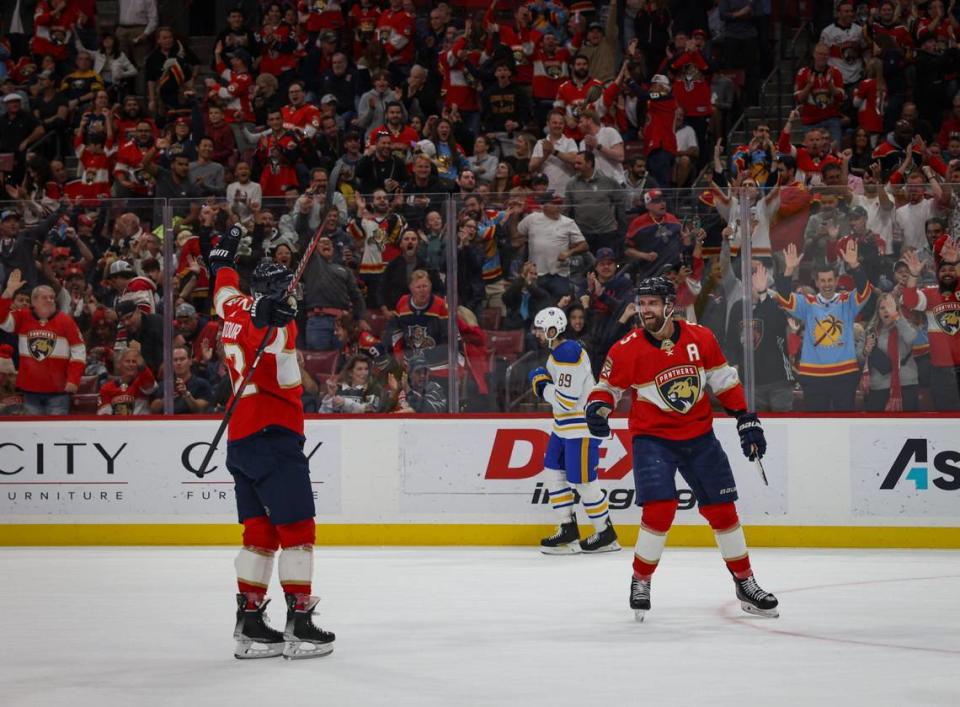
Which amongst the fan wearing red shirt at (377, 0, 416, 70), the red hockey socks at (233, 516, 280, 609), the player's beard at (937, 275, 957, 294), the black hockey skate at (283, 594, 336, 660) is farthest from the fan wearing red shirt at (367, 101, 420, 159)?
the black hockey skate at (283, 594, 336, 660)

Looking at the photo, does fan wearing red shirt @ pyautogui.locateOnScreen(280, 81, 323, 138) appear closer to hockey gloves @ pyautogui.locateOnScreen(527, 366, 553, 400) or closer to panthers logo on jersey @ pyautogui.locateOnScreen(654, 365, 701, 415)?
hockey gloves @ pyautogui.locateOnScreen(527, 366, 553, 400)

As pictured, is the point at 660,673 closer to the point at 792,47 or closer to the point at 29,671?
the point at 29,671

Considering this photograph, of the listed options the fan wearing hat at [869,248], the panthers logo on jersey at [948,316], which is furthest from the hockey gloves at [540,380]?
the panthers logo on jersey at [948,316]

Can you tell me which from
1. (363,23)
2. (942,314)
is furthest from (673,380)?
(363,23)

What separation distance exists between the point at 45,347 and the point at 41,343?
0.04 meters

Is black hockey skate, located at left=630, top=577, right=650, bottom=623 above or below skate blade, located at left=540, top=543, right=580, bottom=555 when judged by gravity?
above

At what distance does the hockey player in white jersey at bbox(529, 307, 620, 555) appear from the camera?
9.99 meters

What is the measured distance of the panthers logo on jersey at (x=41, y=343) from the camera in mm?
10758

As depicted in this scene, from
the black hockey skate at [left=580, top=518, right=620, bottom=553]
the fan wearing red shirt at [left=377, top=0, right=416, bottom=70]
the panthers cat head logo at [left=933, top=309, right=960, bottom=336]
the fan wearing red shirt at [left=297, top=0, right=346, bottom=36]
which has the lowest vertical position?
the black hockey skate at [left=580, top=518, right=620, bottom=553]

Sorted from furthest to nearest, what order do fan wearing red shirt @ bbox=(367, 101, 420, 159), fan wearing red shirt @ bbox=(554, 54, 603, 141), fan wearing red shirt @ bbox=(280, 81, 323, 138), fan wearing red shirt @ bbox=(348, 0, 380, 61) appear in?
fan wearing red shirt @ bbox=(348, 0, 380, 61)
fan wearing red shirt @ bbox=(280, 81, 323, 138)
fan wearing red shirt @ bbox=(554, 54, 603, 141)
fan wearing red shirt @ bbox=(367, 101, 420, 159)

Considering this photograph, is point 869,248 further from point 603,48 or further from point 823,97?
point 603,48

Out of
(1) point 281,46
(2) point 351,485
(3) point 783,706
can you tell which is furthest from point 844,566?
(1) point 281,46

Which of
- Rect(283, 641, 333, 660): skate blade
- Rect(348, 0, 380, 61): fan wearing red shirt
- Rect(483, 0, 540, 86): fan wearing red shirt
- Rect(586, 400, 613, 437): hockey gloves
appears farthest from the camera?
Rect(348, 0, 380, 61): fan wearing red shirt

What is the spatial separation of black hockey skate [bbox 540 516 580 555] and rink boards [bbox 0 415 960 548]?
0.44 meters
